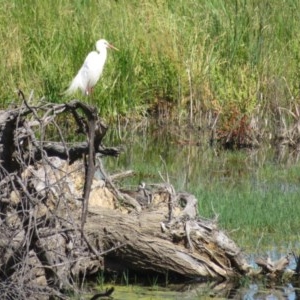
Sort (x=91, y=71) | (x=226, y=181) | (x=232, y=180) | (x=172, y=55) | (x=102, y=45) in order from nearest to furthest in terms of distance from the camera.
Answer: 1. (x=226, y=181)
2. (x=232, y=180)
3. (x=91, y=71)
4. (x=172, y=55)
5. (x=102, y=45)

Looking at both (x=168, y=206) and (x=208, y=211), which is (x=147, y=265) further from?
(x=208, y=211)

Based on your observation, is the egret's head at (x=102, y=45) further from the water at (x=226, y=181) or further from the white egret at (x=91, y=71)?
the water at (x=226, y=181)

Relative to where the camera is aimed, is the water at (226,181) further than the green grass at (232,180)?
No

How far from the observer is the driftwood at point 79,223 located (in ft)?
18.8

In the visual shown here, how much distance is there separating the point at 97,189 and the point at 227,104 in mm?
6789

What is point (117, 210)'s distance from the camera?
7191 millimetres

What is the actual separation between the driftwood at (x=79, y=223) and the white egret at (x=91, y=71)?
21.1ft

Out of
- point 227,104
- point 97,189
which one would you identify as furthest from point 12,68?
point 97,189

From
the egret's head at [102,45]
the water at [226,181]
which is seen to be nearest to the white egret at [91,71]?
the egret's head at [102,45]

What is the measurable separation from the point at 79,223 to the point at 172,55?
816 cm

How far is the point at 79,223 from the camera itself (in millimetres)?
6484

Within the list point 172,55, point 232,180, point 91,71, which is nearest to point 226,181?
point 232,180

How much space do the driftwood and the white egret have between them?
21.1 feet

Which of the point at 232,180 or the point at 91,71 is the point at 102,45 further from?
the point at 232,180
